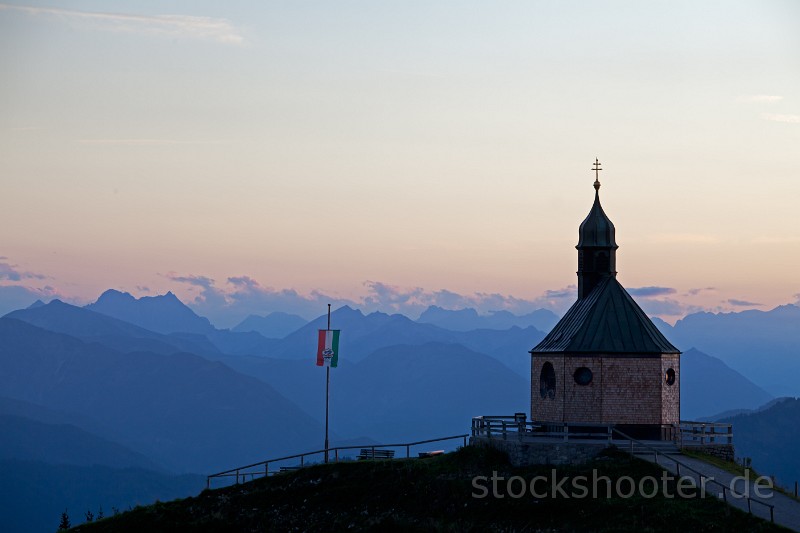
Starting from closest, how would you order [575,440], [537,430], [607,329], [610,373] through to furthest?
1. [575,440]
2. [610,373]
3. [607,329]
4. [537,430]

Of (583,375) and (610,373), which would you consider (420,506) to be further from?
(610,373)

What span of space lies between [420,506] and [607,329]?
13.2 m

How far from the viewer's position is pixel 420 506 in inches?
1871

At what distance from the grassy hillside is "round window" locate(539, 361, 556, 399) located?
513cm

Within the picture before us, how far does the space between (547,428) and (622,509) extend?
45.7ft

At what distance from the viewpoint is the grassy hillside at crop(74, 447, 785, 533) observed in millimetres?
40403

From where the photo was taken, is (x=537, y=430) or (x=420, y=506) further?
(x=537, y=430)

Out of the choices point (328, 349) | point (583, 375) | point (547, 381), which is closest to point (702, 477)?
point (583, 375)

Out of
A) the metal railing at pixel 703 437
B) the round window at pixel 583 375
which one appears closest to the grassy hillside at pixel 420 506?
the round window at pixel 583 375

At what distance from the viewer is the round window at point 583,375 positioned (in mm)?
53938

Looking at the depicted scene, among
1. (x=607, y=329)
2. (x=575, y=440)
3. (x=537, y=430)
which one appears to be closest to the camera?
(x=575, y=440)

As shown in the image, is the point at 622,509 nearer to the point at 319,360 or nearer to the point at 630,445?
the point at 630,445

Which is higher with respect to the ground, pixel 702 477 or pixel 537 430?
pixel 537 430

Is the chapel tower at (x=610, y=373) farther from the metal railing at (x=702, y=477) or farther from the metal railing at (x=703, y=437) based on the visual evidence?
the metal railing at (x=702, y=477)
